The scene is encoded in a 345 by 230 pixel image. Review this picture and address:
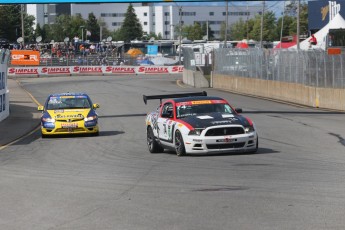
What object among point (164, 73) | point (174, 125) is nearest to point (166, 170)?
point (174, 125)

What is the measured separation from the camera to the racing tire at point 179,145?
1670 centimetres

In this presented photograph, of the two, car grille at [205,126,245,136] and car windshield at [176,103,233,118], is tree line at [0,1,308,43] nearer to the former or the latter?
car windshield at [176,103,233,118]

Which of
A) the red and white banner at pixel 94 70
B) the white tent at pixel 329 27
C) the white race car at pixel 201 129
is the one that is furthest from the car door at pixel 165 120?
the red and white banner at pixel 94 70

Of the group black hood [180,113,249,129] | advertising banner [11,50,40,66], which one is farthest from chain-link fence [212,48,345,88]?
advertising banner [11,50,40,66]

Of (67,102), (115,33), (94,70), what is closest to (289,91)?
(67,102)

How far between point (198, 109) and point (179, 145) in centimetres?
121

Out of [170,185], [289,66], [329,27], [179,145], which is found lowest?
[170,185]

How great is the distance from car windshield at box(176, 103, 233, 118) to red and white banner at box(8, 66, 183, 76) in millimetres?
66178

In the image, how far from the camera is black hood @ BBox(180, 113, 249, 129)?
53.7 feet

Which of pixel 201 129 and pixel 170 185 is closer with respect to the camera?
pixel 170 185

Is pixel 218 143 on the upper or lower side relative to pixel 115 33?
lower

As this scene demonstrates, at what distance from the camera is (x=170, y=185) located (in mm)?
12141

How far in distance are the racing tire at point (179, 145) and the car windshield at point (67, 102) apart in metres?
8.62

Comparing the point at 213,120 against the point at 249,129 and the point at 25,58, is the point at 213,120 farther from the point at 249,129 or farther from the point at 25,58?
the point at 25,58
